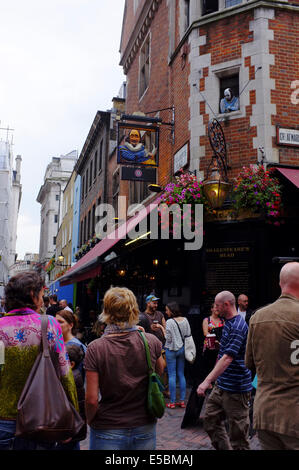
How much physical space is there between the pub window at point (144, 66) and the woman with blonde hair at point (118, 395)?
524 inches

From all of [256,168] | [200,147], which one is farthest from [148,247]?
[256,168]

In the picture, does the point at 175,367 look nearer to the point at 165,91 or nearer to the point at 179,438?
the point at 179,438

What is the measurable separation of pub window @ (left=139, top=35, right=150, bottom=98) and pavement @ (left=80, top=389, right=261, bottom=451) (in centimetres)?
1181

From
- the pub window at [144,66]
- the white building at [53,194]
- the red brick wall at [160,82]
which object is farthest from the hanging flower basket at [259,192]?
the white building at [53,194]

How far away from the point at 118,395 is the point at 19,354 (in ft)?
2.37

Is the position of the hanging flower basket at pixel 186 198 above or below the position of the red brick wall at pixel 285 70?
below

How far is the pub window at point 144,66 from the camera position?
583 inches

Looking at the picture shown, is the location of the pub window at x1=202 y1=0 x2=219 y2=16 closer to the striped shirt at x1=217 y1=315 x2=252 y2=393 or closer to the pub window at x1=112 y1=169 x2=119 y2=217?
the pub window at x1=112 y1=169 x2=119 y2=217

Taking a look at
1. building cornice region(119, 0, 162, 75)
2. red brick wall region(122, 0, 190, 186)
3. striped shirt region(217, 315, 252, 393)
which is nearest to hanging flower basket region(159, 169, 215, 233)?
red brick wall region(122, 0, 190, 186)

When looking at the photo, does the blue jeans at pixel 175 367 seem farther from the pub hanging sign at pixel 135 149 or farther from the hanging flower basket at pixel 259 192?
the pub hanging sign at pixel 135 149

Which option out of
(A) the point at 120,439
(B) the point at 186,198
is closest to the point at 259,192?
(B) the point at 186,198
